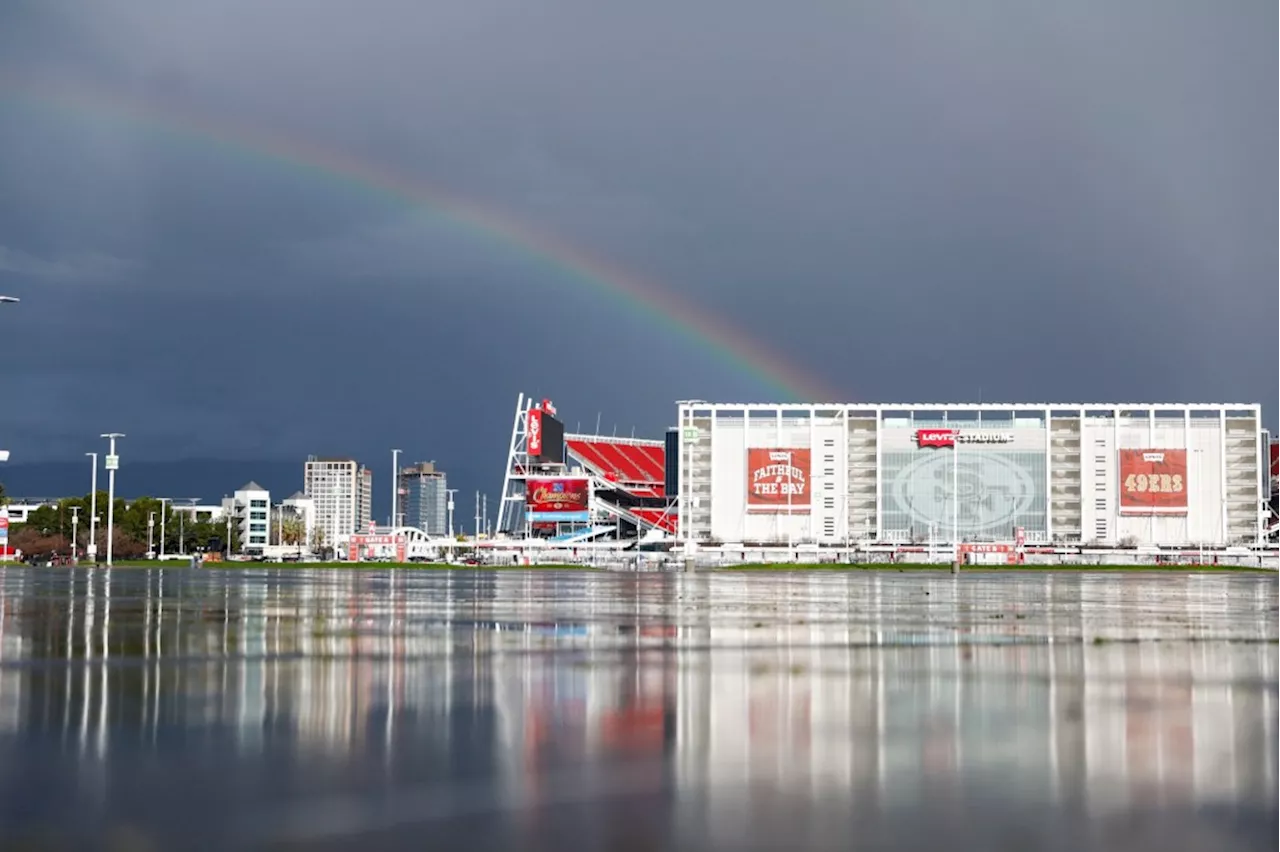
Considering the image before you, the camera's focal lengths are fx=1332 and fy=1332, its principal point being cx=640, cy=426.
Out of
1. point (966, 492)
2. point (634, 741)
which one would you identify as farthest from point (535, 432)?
point (634, 741)

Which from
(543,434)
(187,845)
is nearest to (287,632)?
(187,845)

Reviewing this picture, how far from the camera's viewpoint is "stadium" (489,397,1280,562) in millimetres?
171750

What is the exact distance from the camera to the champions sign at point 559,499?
192 meters

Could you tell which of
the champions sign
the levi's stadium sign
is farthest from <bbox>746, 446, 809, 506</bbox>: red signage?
the champions sign

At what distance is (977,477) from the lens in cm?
17450

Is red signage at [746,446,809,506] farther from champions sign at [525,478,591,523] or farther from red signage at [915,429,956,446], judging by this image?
champions sign at [525,478,591,523]

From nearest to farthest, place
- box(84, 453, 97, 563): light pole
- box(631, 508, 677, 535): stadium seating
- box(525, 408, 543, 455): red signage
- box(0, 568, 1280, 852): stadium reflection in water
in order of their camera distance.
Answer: box(0, 568, 1280, 852): stadium reflection in water → box(84, 453, 97, 563): light pole → box(631, 508, 677, 535): stadium seating → box(525, 408, 543, 455): red signage

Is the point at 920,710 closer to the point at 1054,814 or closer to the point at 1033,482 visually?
the point at 1054,814

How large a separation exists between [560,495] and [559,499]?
595 millimetres

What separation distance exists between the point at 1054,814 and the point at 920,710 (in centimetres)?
505

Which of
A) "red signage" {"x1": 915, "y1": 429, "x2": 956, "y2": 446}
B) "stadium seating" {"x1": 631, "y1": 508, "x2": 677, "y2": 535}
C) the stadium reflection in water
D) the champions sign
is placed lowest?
the stadium reflection in water

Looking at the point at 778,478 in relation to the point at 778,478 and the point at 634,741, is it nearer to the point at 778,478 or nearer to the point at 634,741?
the point at 778,478

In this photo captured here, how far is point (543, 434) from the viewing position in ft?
633

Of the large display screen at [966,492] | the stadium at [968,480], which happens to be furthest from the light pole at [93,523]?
the large display screen at [966,492]
